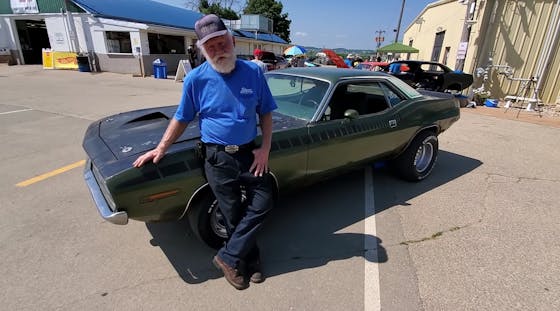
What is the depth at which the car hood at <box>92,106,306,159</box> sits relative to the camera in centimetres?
237

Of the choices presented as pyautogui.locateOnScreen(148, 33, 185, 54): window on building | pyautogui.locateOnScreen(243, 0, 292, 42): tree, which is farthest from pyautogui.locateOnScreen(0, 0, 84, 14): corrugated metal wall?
pyautogui.locateOnScreen(243, 0, 292, 42): tree

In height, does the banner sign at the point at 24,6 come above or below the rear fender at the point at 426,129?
above

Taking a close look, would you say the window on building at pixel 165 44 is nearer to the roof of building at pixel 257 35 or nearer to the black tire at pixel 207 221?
the roof of building at pixel 257 35

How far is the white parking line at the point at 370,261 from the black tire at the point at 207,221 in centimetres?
126

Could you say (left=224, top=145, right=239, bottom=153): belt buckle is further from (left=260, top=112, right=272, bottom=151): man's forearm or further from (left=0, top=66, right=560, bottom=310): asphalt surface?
Result: (left=0, top=66, right=560, bottom=310): asphalt surface

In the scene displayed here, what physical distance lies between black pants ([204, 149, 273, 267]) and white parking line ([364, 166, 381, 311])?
→ 95cm

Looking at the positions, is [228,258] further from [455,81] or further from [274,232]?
[455,81]

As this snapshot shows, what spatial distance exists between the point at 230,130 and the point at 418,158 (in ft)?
10.8

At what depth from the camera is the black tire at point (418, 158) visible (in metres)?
4.05

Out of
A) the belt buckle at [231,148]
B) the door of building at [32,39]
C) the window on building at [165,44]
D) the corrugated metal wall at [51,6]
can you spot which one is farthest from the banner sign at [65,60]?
the belt buckle at [231,148]

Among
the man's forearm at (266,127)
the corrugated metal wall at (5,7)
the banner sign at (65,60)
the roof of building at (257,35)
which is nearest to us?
the man's forearm at (266,127)

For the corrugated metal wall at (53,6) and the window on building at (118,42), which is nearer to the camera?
the corrugated metal wall at (53,6)

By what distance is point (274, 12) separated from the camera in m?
49.4

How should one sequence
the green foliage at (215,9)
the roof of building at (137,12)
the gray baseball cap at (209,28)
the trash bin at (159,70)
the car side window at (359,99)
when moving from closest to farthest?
the gray baseball cap at (209,28)
the car side window at (359,99)
the trash bin at (159,70)
the roof of building at (137,12)
the green foliage at (215,9)
